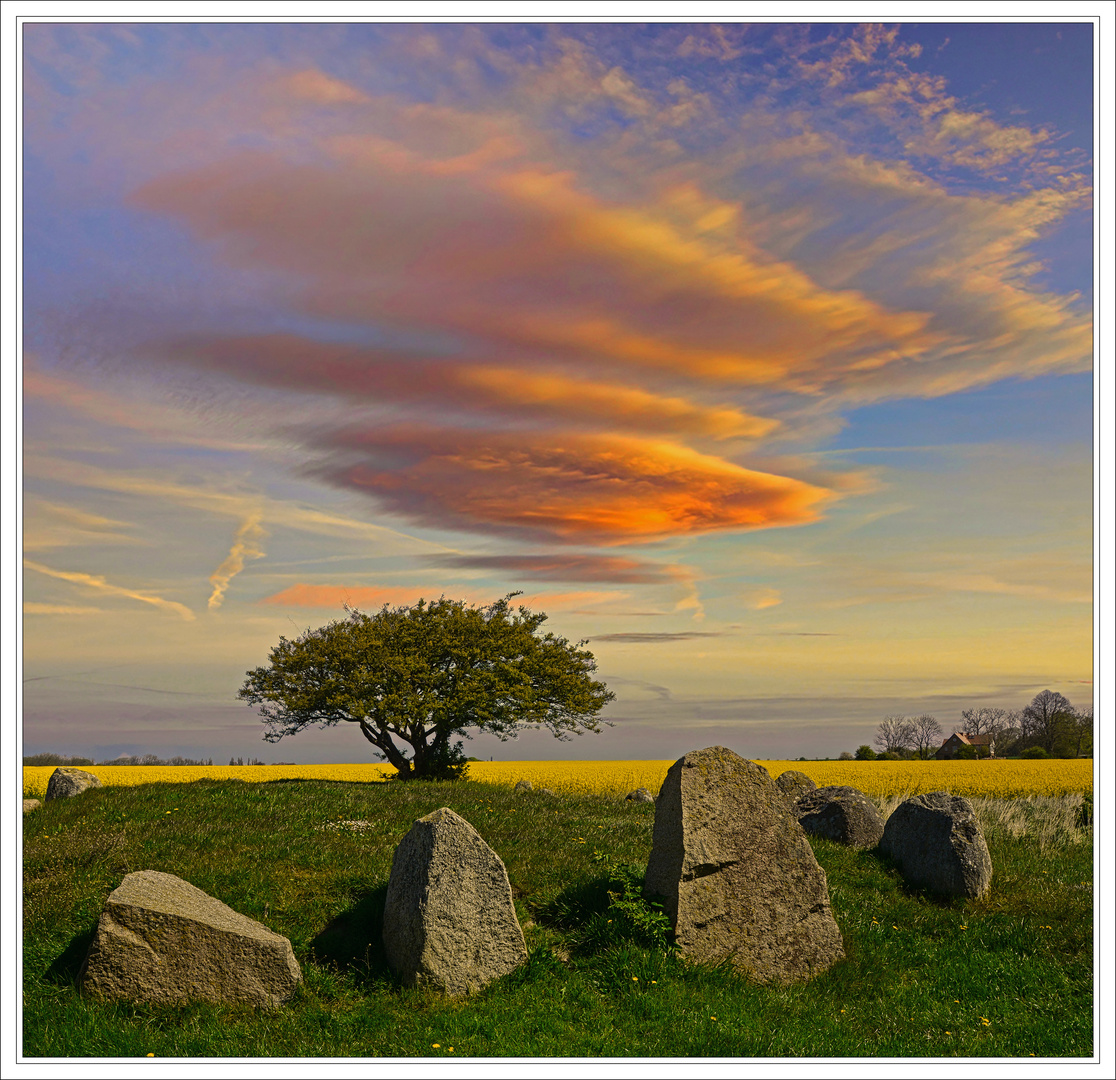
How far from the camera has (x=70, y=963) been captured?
11.9 meters

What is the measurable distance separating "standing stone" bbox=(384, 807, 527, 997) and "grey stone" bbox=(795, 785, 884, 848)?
1216cm

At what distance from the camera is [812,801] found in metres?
23.4

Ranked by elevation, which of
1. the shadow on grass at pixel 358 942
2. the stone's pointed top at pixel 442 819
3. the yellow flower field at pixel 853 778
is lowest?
the yellow flower field at pixel 853 778

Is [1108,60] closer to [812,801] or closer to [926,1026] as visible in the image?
[926,1026]

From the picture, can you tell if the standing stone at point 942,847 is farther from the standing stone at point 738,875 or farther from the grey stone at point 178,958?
the grey stone at point 178,958

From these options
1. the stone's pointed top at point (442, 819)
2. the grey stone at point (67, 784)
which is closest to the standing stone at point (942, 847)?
the stone's pointed top at point (442, 819)

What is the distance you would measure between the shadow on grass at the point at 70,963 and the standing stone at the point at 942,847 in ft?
53.5

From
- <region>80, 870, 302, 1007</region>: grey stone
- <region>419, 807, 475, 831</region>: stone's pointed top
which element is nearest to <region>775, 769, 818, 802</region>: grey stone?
<region>419, 807, 475, 831</region>: stone's pointed top

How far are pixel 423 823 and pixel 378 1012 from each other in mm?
2497

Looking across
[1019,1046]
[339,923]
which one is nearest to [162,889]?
[339,923]

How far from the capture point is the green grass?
34.8 feet

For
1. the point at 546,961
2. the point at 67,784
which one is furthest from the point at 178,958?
the point at 67,784

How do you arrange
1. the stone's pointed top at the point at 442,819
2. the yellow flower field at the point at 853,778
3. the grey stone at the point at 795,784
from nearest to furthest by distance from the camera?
1. the stone's pointed top at the point at 442,819
2. the grey stone at the point at 795,784
3. the yellow flower field at the point at 853,778

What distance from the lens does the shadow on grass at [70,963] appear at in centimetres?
1163
